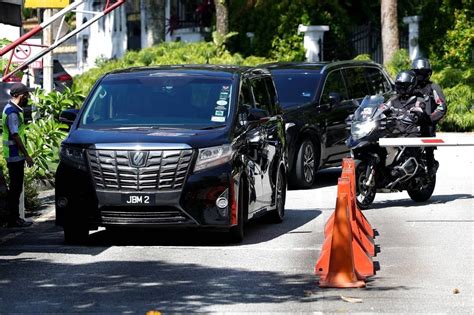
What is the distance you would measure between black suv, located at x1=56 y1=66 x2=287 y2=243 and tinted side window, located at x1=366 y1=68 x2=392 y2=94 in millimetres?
8299

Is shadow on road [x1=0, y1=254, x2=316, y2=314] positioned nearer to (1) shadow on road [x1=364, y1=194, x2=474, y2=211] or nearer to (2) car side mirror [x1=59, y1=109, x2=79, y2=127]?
(2) car side mirror [x1=59, y1=109, x2=79, y2=127]

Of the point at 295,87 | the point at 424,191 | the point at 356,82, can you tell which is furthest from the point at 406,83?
the point at 356,82

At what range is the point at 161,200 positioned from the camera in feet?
47.1

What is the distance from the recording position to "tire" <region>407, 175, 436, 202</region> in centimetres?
1891

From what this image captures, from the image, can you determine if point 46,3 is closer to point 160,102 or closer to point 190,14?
point 160,102

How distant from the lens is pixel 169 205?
47.1 feet

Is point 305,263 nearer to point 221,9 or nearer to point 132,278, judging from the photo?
point 132,278

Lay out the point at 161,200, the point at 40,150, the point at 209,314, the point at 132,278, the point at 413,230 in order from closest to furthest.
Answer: the point at 209,314 → the point at 132,278 → the point at 161,200 → the point at 413,230 → the point at 40,150

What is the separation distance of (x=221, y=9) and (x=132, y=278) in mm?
34016

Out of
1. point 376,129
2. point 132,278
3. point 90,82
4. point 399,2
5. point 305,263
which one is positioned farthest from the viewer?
point 399,2

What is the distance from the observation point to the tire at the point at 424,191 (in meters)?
18.9

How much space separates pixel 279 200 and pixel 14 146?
312cm

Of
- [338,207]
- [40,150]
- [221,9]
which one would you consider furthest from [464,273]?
[221,9]

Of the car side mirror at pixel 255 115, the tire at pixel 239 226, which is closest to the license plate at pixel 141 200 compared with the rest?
the tire at pixel 239 226
